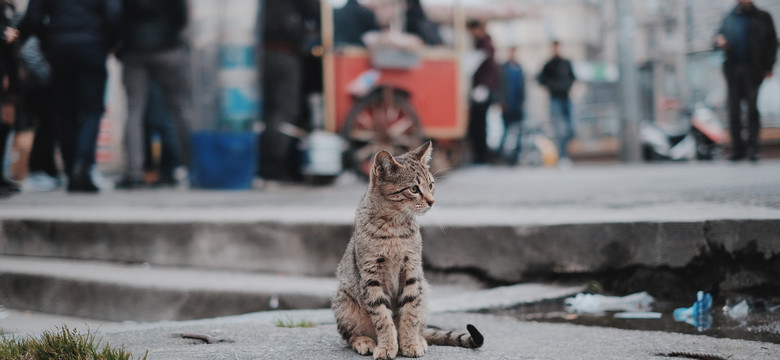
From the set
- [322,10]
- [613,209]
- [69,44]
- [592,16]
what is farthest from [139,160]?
[592,16]

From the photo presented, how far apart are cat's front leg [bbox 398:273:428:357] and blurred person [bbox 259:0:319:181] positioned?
5.67 meters

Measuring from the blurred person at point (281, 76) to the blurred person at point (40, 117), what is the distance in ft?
7.65

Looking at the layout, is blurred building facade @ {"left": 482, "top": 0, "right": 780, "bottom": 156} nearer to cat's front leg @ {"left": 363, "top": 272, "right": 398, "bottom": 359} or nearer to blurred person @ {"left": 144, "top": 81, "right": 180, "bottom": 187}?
cat's front leg @ {"left": 363, "top": 272, "right": 398, "bottom": 359}

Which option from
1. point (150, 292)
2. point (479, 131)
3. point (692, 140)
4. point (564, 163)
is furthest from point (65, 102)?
point (692, 140)

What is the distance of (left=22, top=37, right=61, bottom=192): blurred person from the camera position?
18.1 ft

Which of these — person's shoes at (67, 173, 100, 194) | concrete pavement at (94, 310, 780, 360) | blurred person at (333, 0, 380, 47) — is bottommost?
concrete pavement at (94, 310, 780, 360)

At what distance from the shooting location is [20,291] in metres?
4.30

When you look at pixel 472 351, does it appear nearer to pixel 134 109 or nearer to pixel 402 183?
pixel 402 183

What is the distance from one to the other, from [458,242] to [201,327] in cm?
165

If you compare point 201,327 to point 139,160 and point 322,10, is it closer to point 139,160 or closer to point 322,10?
point 139,160

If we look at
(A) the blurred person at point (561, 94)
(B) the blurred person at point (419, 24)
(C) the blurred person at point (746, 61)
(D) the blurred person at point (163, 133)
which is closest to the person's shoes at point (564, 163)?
(A) the blurred person at point (561, 94)

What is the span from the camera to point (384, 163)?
274cm

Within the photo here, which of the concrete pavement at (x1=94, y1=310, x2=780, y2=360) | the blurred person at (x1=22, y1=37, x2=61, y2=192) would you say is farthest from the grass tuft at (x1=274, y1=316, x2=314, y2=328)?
the blurred person at (x1=22, y1=37, x2=61, y2=192)

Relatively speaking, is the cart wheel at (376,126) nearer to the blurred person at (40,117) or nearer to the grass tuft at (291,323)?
the blurred person at (40,117)
